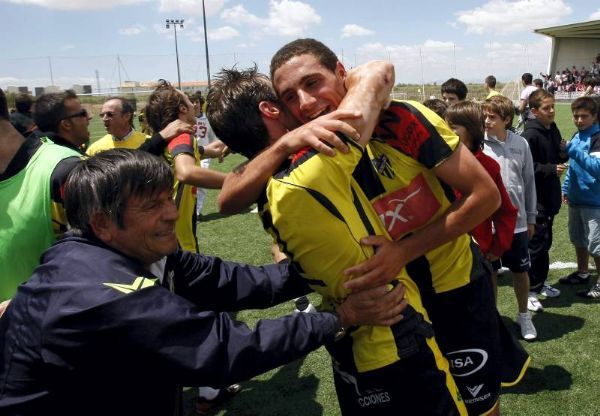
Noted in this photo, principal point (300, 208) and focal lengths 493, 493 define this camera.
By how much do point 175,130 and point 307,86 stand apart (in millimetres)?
2461

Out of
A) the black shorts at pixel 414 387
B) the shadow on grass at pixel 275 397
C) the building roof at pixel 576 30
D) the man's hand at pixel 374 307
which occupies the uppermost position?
the building roof at pixel 576 30

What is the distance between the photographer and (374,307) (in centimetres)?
160

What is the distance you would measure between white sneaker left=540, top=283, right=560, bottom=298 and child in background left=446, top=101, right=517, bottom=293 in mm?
2319

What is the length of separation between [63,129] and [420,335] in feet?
10.2

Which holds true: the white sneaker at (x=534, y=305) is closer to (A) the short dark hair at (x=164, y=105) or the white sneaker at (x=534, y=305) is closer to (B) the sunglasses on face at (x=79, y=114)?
(A) the short dark hair at (x=164, y=105)

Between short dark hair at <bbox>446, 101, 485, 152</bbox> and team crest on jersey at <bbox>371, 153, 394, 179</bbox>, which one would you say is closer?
team crest on jersey at <bbox>371, 153, 394, 179</bbox>

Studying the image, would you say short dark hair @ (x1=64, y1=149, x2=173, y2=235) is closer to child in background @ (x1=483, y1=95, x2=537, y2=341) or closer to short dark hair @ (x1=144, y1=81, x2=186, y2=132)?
short dark hair @ (x1=144, y1=81, x2=186, y2=132)

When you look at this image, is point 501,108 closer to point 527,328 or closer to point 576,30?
point 527,328

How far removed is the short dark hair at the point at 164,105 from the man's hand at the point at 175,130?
0.81ft

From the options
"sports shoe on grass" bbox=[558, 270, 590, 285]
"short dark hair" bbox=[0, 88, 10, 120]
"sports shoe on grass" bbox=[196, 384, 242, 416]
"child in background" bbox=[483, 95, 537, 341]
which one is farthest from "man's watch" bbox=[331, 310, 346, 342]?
"sports shoe on grass" bbox=[558, 270, 590, 285]

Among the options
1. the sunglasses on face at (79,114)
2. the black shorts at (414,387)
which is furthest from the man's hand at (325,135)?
the sunglasses on face at (79,114)

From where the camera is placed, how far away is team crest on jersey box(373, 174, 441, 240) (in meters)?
1.80

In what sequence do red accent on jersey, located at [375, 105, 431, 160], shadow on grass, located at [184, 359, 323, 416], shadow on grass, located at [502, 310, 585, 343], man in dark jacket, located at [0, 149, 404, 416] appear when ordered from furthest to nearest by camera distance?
shadow on grass, located at [502, 310, 585, 343], shadow on grass, located at [184, 359, 323, 416], red accent on jersey, located at [375, 105, 431, 160], man in dark jacket, located at [0, 149, 404, 416]

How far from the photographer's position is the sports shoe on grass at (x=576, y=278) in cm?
560
